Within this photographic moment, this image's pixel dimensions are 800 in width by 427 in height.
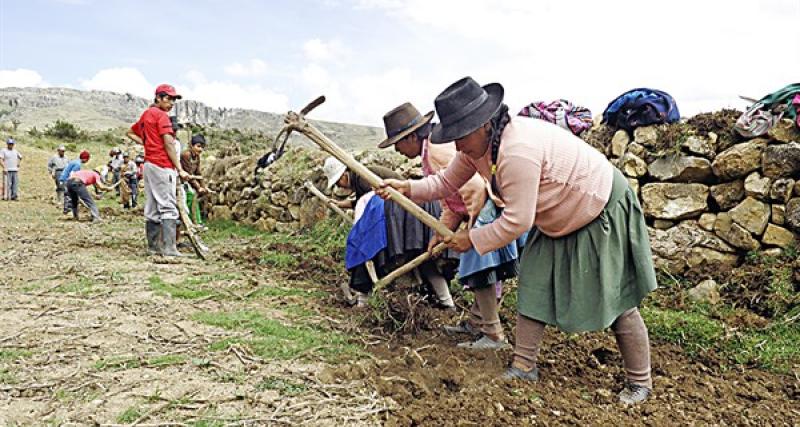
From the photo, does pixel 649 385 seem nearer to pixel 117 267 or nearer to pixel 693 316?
pixel 693 316

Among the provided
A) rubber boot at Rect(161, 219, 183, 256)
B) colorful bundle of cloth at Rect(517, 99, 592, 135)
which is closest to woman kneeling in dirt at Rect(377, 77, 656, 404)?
colorful bundle of cloth at Rect(517, 99, 592, 135)

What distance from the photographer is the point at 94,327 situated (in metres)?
3.79

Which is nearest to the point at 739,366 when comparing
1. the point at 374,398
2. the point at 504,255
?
the point at 504,255

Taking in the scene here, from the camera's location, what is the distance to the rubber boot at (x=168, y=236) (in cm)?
645

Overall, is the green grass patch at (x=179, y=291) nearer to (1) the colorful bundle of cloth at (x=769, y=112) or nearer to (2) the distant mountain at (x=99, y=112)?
(1) the colorful bundle of cloth at (x=769, y=112)

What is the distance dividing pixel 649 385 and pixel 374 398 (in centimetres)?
126

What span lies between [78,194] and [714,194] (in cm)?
903

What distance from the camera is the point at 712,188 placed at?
4953 millimetres

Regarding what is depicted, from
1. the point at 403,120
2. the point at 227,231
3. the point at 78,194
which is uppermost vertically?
the point at 403,120

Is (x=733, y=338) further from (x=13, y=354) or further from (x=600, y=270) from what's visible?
(x=13, y=354)

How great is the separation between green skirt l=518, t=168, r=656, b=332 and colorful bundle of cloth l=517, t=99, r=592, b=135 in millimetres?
3261

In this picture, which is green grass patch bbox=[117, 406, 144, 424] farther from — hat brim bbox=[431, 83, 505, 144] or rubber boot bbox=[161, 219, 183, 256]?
rubber boot bbox=[161, 219, 183, 256]

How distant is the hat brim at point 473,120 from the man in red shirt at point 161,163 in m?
4.38

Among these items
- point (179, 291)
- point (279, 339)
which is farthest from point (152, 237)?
point (279, 339)
